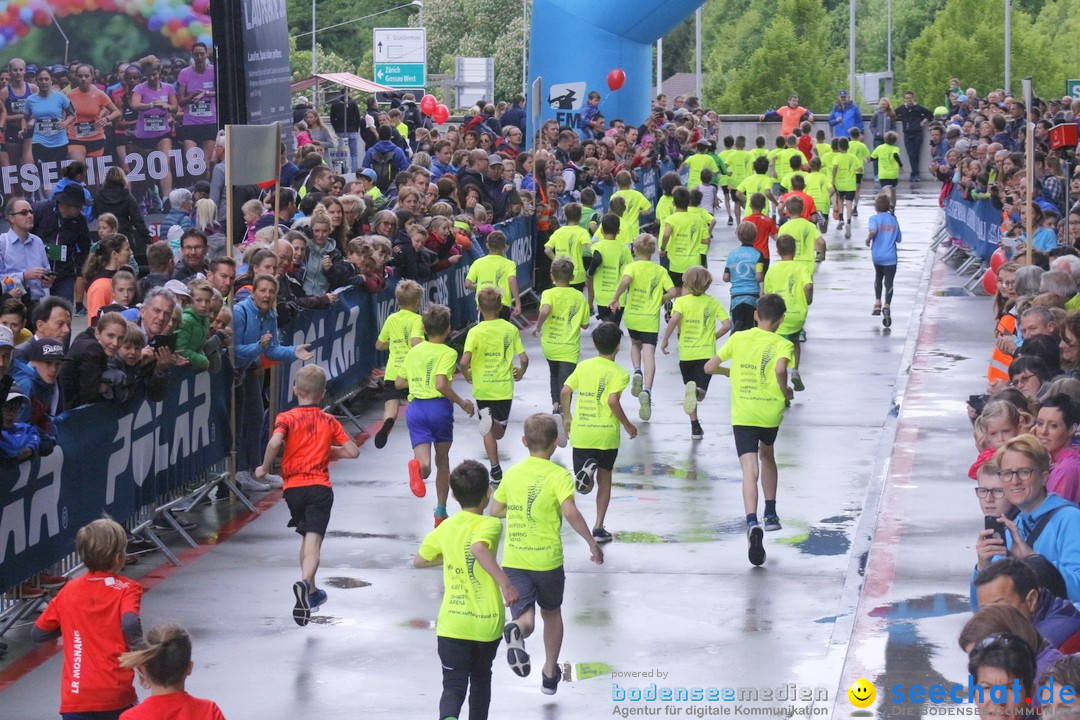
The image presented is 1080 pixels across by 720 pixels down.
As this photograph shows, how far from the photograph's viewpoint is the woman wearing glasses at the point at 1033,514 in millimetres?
6977

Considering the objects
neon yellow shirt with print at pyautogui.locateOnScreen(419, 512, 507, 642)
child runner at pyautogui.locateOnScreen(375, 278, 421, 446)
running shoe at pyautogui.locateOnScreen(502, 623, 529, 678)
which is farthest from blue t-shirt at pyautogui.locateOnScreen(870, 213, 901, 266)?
neon yellow shirt with print at pyautogui.locateOnScreen(419, 512, 507, 642)

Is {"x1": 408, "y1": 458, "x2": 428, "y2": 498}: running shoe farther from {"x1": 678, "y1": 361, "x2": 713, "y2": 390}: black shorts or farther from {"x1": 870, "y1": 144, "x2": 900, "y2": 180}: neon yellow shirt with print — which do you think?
{"x1": 870, "y1": 144, "x2": 900, "y2": 180}: neon yellow shirt with print

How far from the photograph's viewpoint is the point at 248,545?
40.5 feet

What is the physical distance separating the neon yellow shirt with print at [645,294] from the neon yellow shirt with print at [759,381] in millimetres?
4680

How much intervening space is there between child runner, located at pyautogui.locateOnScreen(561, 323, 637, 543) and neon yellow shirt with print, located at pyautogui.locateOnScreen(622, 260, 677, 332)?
452 cm

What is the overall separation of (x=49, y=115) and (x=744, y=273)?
9362 mm

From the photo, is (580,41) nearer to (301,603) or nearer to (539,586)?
(301,603)

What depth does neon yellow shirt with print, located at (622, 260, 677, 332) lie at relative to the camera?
655 inches

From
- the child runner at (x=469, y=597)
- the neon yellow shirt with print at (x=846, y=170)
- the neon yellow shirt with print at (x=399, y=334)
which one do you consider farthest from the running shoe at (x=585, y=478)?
the neon yellow shirt with print at (x=846, y=170)

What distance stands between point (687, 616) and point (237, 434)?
476cm

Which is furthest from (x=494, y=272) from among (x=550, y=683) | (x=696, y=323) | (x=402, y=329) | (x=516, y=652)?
(x=516, y=652)

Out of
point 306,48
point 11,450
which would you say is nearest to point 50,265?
point 11,450

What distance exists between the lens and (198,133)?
21469 millimetres

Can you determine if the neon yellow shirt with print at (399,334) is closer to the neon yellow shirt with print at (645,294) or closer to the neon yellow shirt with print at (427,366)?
the neon yellow shirt with print at (427,366)
